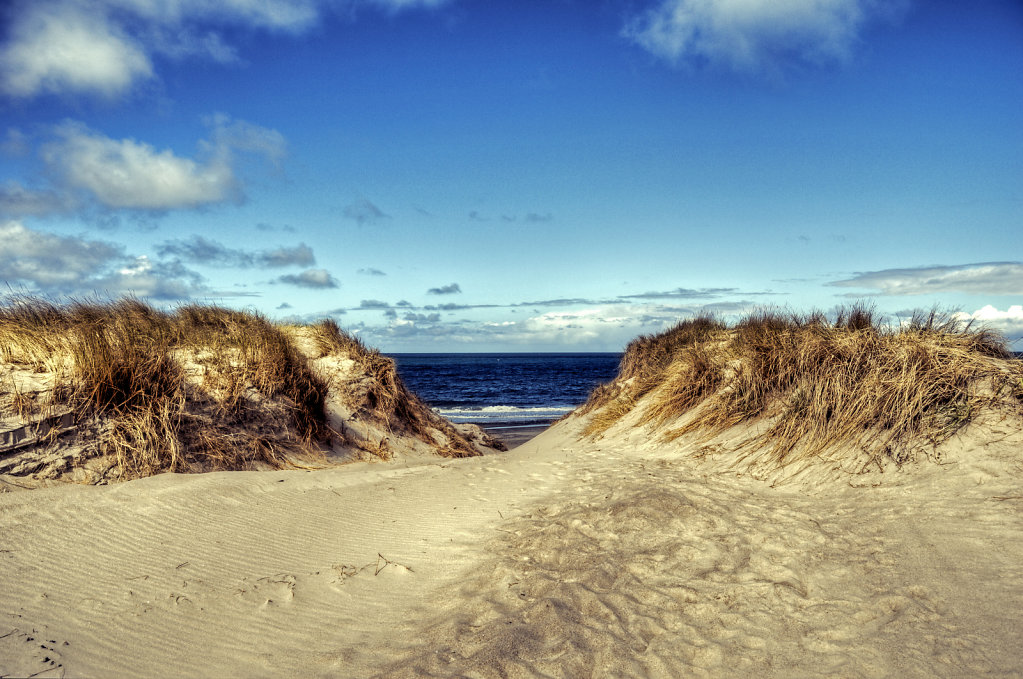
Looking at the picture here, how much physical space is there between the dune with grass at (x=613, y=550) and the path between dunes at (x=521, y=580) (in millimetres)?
21

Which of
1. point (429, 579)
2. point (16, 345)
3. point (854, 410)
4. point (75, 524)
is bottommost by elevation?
point (429, 579)

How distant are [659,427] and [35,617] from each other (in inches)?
319

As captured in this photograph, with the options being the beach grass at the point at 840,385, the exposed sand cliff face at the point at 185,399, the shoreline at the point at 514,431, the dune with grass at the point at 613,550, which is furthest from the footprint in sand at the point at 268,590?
the shoreline at the point at 514,431

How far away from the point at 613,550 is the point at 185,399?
6.03 meters

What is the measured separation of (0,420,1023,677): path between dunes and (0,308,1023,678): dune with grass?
2 centimetres

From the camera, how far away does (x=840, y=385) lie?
7301 millimetres

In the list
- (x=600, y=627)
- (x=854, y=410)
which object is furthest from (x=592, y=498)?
(x=854, y=410)

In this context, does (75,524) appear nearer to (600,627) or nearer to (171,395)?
(171,395)

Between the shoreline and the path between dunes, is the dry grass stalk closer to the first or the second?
the path between dunes

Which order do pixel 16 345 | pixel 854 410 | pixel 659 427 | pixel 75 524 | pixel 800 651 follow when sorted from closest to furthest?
pixel 800 651, pixel 75 524, pixel 854 410, pixel 16 345, pixel 659 427

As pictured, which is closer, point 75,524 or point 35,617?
point 35,617

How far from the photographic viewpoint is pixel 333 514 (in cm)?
645

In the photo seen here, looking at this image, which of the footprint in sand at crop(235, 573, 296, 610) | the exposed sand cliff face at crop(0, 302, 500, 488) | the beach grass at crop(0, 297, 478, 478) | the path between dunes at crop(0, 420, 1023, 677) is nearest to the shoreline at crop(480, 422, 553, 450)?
the exposed sand cliff face at crop(0, 302, 500, 488)

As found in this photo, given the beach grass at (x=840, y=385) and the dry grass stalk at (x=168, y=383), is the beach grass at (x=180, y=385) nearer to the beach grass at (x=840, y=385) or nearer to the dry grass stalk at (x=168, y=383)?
the dry grass stalk at (x=168, y=383)
